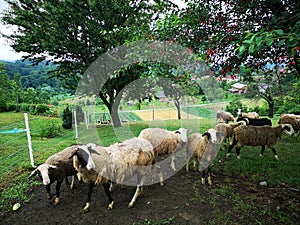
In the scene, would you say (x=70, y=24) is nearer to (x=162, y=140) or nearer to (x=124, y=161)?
(x=162, y=140)

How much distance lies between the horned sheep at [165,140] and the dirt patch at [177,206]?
88cm

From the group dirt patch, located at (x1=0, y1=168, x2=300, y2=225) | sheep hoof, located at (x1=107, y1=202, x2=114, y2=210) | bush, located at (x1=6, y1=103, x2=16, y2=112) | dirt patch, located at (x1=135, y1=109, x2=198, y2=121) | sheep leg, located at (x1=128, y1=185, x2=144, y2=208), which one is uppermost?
bush, located at (x1=6, y1=103, x2=16, y2=112)

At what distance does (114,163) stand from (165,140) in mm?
1781

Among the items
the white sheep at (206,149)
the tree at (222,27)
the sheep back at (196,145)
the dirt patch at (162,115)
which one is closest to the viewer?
the tree at (222,27)

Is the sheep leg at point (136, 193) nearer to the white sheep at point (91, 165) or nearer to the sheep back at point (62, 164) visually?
the white sheep at point (91, 165)

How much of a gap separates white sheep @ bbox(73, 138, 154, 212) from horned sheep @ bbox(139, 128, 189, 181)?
0.80 m

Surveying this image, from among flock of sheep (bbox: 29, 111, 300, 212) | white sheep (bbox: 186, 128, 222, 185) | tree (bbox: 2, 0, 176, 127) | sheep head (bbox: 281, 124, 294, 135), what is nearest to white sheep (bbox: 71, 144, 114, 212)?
flock of sheep (bbox: 29, 111, 300, 212)

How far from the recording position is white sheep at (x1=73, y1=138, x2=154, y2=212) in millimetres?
3090

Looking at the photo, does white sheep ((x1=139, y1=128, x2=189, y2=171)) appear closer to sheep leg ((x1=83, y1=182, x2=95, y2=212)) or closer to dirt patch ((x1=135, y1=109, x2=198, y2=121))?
sheep leg ((x1=83, y1=182, x2=95, y2=212))

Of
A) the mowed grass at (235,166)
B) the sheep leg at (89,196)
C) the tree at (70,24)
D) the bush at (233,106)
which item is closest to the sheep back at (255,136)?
the mowed grass at (235,166)

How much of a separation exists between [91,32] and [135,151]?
7.98 metres

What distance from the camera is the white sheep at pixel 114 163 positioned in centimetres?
309

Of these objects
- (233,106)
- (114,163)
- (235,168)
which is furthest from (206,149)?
(233,106)

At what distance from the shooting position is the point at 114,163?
336 cm
